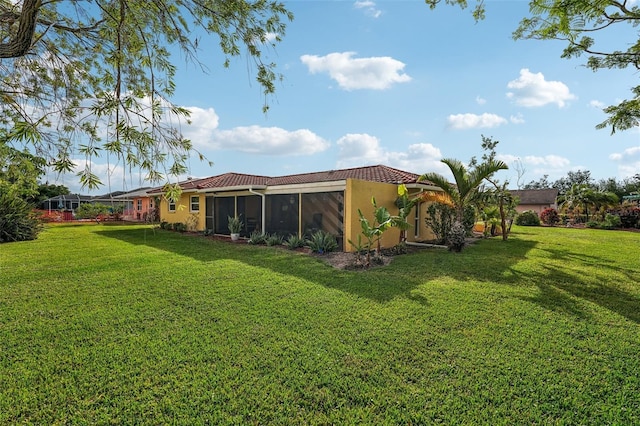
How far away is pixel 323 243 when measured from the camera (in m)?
12.3

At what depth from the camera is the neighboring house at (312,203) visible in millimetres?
12352

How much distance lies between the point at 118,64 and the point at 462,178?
1140 cm

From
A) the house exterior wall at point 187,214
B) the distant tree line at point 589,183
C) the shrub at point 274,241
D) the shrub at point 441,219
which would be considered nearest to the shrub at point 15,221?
the house exterior wall at point 187,214

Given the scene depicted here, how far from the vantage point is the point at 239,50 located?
4918mm

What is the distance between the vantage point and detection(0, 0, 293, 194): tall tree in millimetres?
3393

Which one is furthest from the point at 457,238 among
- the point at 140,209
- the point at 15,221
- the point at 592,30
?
the point at 140,209

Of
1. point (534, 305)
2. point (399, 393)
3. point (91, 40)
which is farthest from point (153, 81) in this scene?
point (534, 305)

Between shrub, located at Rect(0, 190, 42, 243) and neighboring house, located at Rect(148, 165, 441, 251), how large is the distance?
700cm

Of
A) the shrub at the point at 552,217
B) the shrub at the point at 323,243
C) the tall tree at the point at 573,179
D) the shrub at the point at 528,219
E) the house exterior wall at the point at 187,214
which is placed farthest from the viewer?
the tall tree at the point at 573,179

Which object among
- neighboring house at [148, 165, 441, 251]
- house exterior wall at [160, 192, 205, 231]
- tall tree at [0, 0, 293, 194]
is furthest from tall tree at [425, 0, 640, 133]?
house exterior wall at [160, 192, 205, 231]

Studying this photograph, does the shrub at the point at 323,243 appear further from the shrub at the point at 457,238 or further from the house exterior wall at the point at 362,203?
the shrub at the point at 457,238

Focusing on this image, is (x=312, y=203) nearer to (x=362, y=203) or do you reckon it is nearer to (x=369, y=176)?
(x=362, y=203)

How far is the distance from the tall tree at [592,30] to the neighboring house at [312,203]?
642cm

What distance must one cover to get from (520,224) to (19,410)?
121 feet
